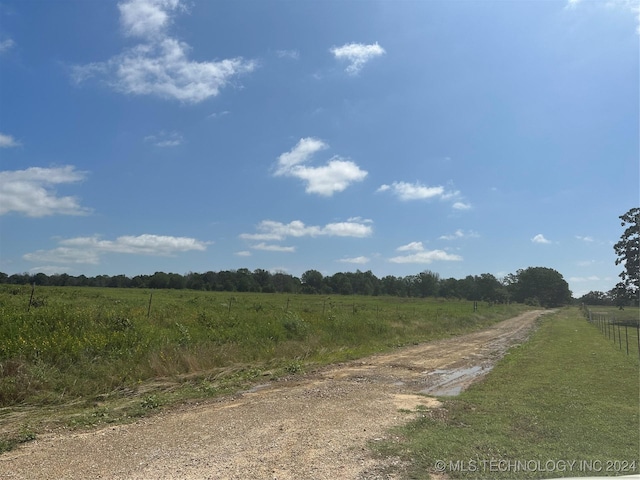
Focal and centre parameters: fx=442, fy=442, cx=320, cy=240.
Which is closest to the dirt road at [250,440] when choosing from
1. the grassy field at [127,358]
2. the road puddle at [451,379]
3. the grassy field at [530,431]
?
the road puddle at [451,379]

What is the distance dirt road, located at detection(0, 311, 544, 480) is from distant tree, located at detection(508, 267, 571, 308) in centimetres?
15343

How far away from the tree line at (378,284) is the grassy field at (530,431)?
10958 centimetres

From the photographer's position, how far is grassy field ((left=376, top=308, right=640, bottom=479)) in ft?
18.2

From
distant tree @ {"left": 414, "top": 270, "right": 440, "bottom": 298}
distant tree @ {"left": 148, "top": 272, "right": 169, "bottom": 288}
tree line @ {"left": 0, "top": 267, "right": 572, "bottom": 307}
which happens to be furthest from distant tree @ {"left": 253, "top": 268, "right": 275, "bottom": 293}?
distant tree @ {"left": 414, "top": 270, "right": 440, "bottom": 298}

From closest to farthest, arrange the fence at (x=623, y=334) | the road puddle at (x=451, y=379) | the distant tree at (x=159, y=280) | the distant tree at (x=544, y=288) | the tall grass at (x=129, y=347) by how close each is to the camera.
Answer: the tall grass at (x=129, y=347), the road puddle at (x=451, y=379), the fence at (x=623, y=334), the distant tree at (x=159, y=280), the distant tree at (x=544, y=288)

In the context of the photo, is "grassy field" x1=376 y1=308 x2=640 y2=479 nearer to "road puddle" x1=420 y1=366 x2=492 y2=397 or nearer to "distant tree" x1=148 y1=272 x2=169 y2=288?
"road puddle" x1=420 y1=366 x2=492 y2=397

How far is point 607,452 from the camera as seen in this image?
615cm

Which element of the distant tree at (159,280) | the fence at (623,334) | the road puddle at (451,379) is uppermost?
the distant tree at (159,280)

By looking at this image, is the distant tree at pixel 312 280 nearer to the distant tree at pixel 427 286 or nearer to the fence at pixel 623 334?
the distant tree at pixel 427 286

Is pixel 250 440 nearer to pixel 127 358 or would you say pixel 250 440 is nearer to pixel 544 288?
pixel 127 358

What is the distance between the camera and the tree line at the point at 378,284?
117688 millimetres

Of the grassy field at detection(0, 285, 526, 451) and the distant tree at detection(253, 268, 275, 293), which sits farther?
the distant tree at detection(253, 268, 275, 293)

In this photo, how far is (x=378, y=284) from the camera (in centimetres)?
15188

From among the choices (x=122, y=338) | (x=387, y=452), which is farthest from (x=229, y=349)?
(x=387, y=452)
